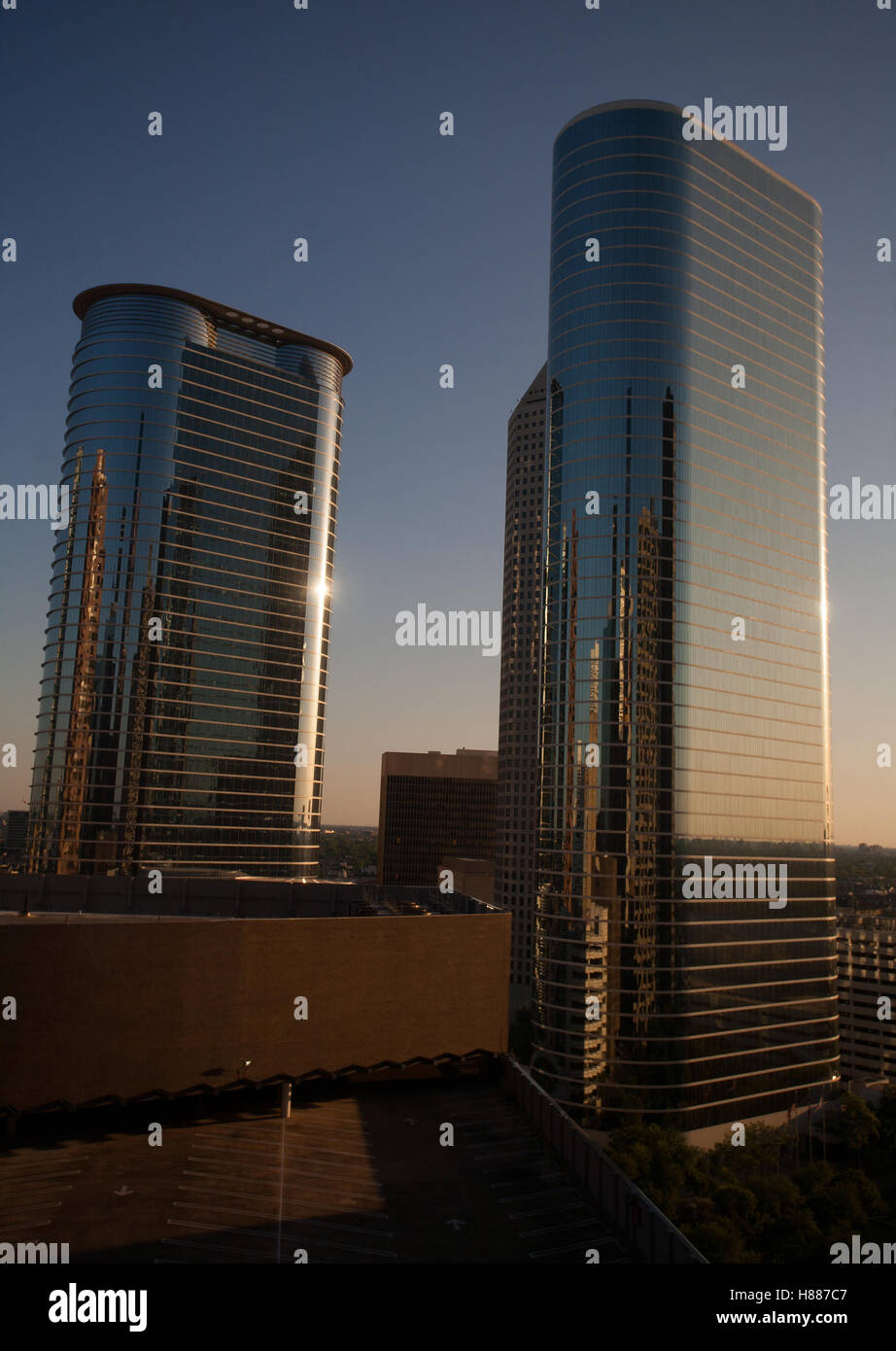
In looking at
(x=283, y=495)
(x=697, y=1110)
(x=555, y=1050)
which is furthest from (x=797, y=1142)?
(x=283, y=495)

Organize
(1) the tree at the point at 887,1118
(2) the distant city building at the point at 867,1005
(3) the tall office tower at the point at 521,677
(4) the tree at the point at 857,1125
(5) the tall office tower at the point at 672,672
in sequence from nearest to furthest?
1. (4) the tree at the point at 857,1125
2. (1) the tree at the point at 887,1118
3. (5) the tall office tower at the point at 672,672
4. (2) the distant city building at the point at 867,1005
5. (3) the tall office tower at the point at 521,677

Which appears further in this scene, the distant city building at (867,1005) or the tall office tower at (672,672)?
the distant city building at (867,1005)

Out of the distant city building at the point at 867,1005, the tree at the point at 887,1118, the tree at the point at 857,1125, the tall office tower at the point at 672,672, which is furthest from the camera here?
the distant city building at the point at 867,1005

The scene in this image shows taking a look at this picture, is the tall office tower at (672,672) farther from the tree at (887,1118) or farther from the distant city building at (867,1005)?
the distant city building at (867,1005)

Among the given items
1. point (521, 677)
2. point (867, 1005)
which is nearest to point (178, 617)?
point (521, 677)

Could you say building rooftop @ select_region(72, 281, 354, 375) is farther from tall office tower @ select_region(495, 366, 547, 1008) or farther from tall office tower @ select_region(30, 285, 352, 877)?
tall office tower @ select_region(495, 366, 547, 1008)

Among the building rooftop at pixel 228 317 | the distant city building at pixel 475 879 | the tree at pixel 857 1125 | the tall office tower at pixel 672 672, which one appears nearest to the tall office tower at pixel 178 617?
the building rooftop at pixel 228 317
